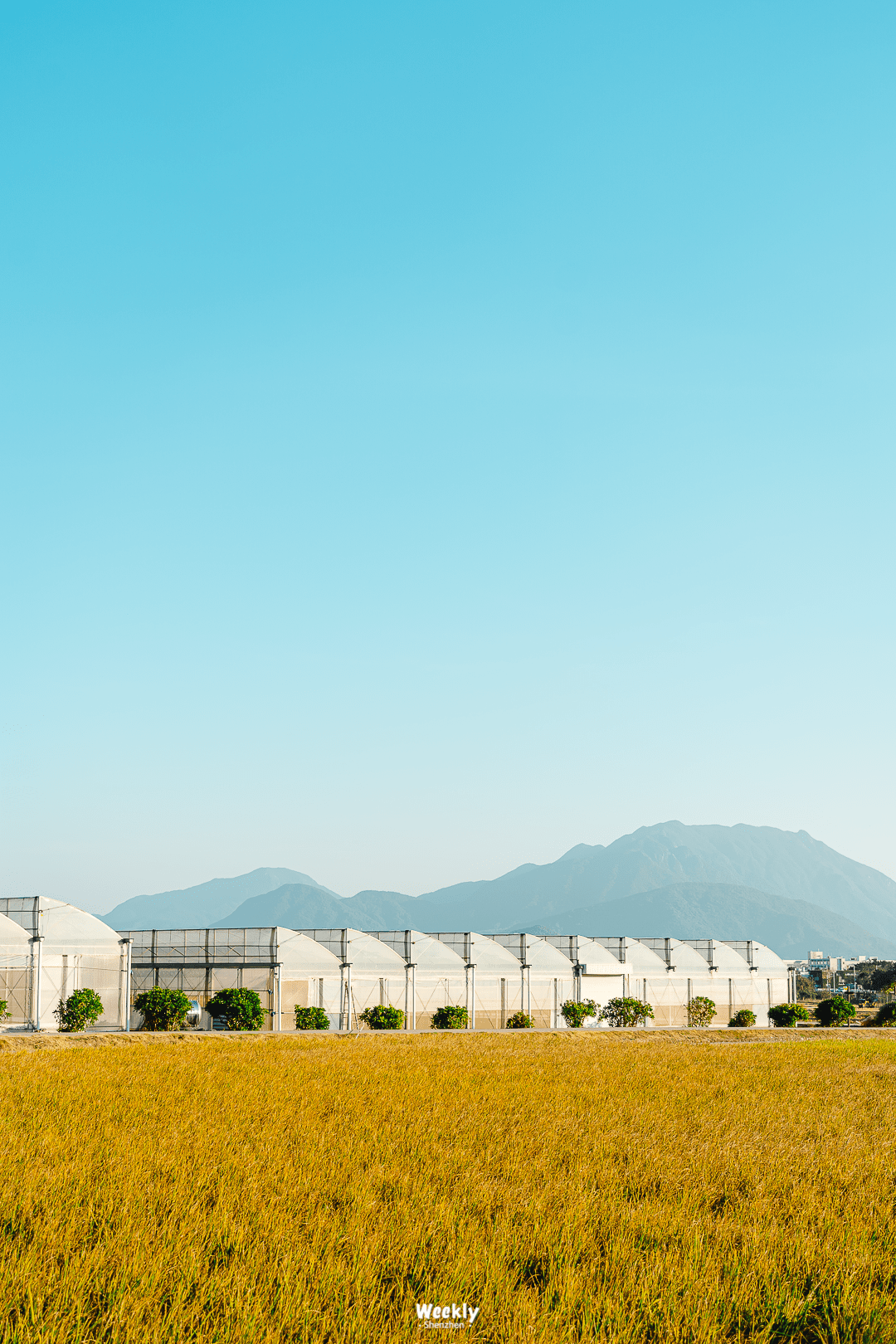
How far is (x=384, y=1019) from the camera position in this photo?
49.3 m

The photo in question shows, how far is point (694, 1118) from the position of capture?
646 inches

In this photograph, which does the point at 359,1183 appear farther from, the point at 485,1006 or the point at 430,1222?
the point at 485,1006

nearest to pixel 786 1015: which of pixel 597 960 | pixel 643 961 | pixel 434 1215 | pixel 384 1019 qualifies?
pixel 643 961

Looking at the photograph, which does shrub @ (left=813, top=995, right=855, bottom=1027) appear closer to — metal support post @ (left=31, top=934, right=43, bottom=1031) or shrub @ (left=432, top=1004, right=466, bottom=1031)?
shrub @ (left=432, top=1004, right=466, bottom=1031)

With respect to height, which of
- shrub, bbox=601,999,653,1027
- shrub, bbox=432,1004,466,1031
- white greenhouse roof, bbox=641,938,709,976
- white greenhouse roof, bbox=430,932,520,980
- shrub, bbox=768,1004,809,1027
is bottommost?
shrub, bbox=768,1004,809,1027

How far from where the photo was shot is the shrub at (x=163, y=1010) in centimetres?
4453

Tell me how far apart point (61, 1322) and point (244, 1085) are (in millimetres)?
13893

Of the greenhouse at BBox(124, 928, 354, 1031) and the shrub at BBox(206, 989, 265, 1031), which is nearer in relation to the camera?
the shrub at BBox(206, 989, 265, 1031)

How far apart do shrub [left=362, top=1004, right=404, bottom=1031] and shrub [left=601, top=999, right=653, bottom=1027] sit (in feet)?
50.9

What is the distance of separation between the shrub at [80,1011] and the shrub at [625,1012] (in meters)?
29.6

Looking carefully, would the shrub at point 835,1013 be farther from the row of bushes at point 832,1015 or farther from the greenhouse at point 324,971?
the greenhouse at point 324,971

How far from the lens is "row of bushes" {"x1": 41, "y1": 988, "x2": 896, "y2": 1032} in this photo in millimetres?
44500

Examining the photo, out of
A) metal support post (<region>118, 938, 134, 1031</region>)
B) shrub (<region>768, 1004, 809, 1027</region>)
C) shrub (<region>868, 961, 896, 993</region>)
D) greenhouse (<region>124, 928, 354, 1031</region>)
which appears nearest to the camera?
metal support post (<region>118, 938, 134, 1031</region>)

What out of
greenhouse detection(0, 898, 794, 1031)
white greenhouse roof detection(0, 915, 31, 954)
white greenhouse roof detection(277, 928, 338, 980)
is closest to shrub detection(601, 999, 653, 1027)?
greenhouse detection(0, 898, 794, 1031)
